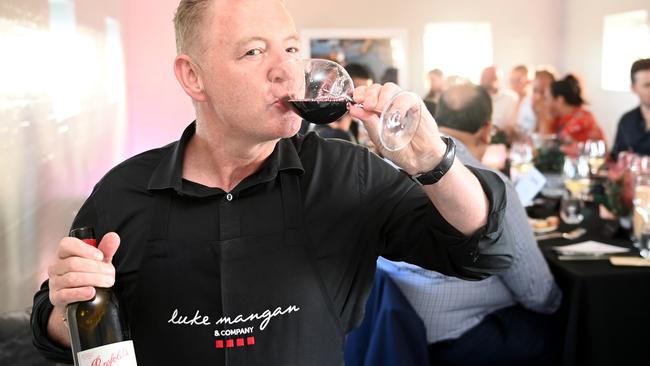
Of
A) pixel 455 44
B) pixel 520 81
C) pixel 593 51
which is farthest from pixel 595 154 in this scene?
pixel 455 44

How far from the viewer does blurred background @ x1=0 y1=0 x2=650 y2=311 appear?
7.56ft

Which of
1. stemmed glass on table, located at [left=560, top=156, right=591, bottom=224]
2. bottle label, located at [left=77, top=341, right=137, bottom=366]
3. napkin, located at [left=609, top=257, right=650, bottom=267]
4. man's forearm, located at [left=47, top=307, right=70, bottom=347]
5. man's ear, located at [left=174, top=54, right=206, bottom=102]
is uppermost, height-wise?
man's ear, located at [left=174, top=54, right=206, bottom=102]

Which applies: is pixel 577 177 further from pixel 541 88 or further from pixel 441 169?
pixel 541 88

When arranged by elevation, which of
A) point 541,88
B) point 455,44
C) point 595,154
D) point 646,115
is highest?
point 455,44

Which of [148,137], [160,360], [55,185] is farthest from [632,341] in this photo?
[148,137]

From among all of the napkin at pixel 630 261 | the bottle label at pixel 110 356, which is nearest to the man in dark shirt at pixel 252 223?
the bottle label at pixel 110 356

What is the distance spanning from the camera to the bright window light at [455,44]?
10.6m

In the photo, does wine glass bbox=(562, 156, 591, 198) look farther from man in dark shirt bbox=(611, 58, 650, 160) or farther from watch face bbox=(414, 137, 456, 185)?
watch face bbox=(414, 137, 456, 185)

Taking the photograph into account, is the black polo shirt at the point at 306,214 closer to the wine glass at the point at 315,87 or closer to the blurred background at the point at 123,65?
the wine glass at the point at 315,87

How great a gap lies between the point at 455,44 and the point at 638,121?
5.53 m

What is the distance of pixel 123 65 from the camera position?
→ 4.32 metres

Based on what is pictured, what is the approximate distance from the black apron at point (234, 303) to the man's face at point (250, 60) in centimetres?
19

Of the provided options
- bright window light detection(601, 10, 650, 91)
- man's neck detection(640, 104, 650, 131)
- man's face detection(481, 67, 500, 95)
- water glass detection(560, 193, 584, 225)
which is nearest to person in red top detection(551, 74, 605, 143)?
man's neck detection(640, 104, 650, 131)

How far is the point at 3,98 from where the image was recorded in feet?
7.06
